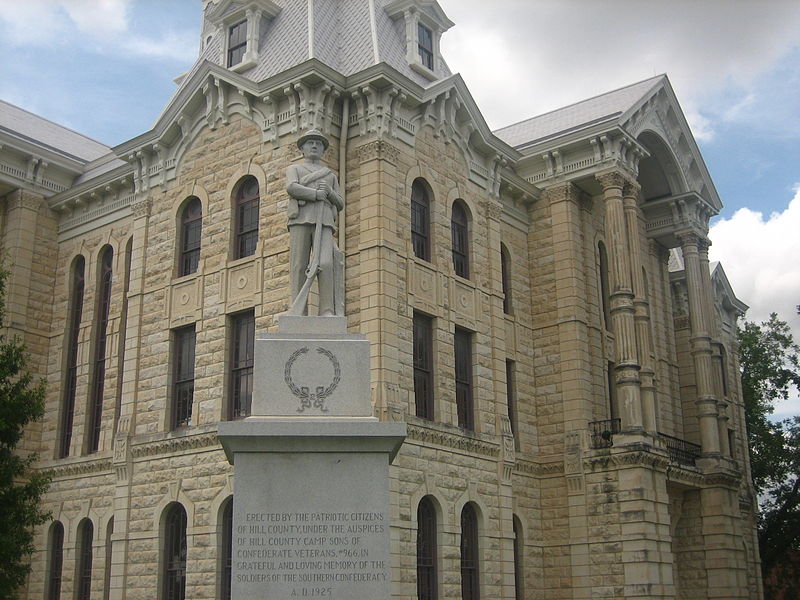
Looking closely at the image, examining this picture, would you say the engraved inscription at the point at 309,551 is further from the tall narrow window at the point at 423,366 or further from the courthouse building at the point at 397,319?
the tall narrow window at the point at 423,366

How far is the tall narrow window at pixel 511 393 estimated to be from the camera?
28.1m

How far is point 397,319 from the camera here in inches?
918

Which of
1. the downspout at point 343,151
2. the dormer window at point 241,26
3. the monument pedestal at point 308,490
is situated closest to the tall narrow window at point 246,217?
Answer: the downspout at point 343,151

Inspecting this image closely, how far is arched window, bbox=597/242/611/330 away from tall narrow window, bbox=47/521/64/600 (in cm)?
1812

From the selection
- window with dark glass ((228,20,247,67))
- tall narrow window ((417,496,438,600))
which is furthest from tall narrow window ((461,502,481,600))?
window with dark glass ((228,20,247,67))

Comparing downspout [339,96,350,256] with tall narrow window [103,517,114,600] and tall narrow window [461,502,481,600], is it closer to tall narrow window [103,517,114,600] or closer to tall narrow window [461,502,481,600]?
tall narrow window [461,502,481,600]

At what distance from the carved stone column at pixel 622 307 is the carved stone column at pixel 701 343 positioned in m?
4.95

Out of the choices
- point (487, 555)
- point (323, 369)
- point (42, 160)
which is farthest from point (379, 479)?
point (42, 160)

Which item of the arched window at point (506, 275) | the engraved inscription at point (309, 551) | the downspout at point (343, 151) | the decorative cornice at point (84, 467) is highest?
the downspout at point (343, 151)

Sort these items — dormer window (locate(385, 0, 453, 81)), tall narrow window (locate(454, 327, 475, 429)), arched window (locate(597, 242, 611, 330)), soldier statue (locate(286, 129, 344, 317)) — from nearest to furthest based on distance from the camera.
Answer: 1. soldier statue (locate(286, 129, 344, 317))
2. tall narrow window (locate(454, 327, 475, 429))
3. dormer window (locate(385, 0, 453, 81))
4. arched window (locate(597, 242, 611, 330))

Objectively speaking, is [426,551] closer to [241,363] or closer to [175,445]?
[241,363]

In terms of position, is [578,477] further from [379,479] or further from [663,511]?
[379,479]

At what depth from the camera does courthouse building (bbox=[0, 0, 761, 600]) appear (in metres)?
23.7

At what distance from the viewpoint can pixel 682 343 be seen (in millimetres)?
36750
